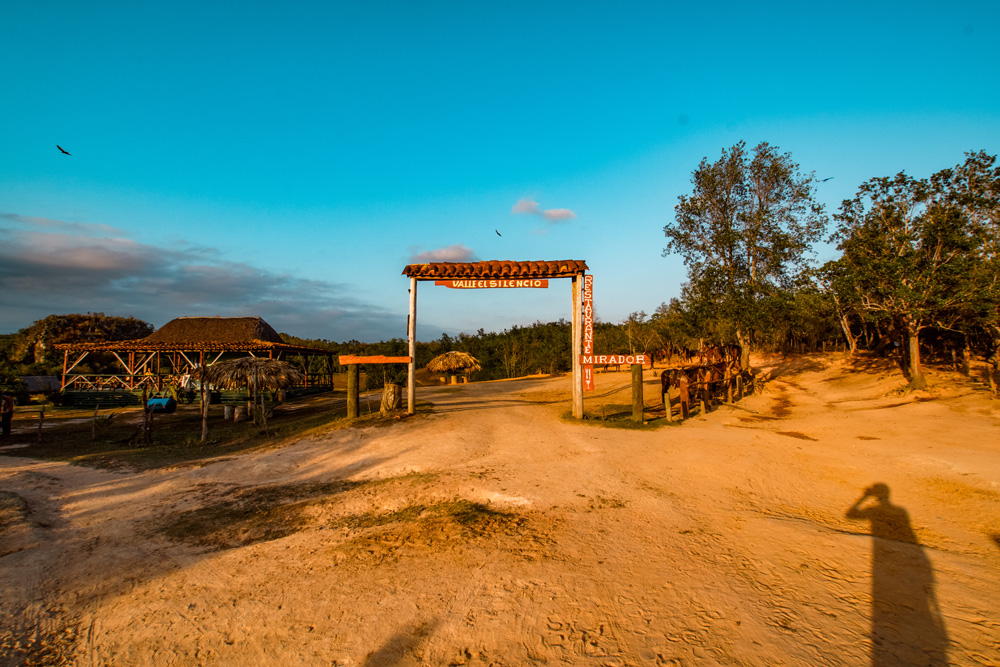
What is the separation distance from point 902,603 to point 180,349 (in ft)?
85.6

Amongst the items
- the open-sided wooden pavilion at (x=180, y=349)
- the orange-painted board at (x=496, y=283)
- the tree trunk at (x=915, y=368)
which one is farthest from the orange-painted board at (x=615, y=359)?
the open-sided wooden pavilion at (x=180, y=349)

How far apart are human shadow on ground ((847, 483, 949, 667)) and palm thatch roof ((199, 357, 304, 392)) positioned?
48.2ft

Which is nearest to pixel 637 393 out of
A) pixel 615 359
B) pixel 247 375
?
pixel 615 359

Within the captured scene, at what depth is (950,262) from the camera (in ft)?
48.4

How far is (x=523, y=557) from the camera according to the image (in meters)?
4.93

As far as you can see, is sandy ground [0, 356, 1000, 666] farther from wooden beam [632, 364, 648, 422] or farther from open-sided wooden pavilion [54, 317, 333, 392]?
open-sided wooden pavilion [54, 317, 333, 392]

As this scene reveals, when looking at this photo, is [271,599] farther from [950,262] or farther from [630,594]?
[950,262]

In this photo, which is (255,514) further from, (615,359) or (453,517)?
(615,359)

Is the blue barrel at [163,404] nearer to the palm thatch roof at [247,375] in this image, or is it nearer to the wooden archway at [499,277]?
the palm thatch roof at [247,375]

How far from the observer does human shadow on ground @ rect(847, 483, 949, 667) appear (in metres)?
3.38

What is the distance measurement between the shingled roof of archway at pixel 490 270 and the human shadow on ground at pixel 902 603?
8.45 m

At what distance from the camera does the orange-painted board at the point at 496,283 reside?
503 inches

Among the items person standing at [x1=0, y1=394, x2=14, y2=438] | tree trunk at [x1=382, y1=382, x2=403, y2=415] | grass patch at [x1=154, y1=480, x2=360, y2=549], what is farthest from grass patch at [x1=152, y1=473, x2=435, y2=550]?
person standing at [x1=0, y1=394, x2=14, y2=438]

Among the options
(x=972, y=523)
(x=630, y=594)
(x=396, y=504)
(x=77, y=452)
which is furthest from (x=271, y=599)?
(x=77, y=452)
